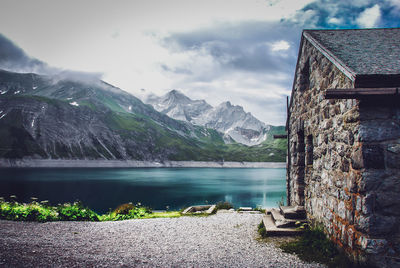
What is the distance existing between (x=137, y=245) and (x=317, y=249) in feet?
15.5

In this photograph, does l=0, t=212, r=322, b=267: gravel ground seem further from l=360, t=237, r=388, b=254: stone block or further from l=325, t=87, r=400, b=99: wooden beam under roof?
l=325, t=87, r=400, b=99: wooden beam under roof

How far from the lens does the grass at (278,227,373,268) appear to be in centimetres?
561

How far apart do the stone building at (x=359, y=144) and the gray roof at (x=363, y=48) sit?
2 centimetres

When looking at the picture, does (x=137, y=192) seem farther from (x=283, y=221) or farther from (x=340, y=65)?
(x=340, y=65)

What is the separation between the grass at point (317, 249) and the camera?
5.61 metres

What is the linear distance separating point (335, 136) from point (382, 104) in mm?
1431

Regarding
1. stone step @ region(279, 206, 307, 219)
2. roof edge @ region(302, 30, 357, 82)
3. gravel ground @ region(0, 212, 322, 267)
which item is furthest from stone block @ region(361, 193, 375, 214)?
stone step @ region(279, 206, 307, 219)

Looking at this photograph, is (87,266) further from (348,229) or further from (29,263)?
(348,229)

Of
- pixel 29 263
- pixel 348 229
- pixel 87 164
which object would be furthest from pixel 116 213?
pixel 87 164

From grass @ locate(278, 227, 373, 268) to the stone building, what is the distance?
0.21m

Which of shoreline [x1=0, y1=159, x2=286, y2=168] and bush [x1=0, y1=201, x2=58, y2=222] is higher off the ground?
bush [x1=0, y1=201, x2=58, y2=222]

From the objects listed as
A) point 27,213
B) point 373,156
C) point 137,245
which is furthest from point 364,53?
point 27,213

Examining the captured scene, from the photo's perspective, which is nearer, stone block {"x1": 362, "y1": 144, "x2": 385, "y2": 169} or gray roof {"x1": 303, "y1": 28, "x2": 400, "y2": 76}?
stone block {"x1": 362, "y1": 144, "x2": 385, "y2": 169}

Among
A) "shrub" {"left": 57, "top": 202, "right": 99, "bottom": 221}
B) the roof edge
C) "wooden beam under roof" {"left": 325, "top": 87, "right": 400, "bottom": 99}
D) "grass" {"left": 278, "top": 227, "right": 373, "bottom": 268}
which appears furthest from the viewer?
"shrub" {"left": 57, "top": 202, "right": 99, "bottom": 221}
